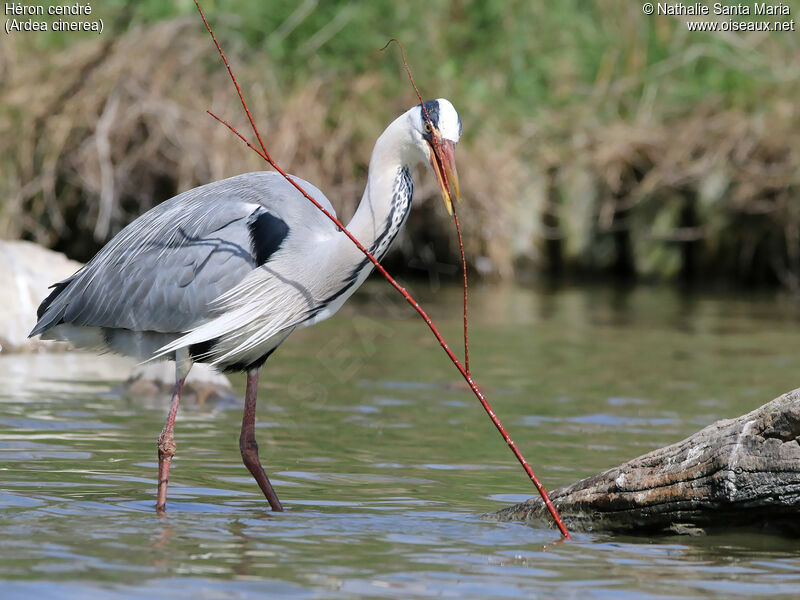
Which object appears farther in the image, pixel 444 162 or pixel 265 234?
pixel 265 234

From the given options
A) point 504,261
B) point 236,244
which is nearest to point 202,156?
point 504,261

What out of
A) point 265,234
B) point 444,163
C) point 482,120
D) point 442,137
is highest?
point 482,120

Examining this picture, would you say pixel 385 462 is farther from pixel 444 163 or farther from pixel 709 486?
pixel 709 486

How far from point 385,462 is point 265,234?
145 centimetres

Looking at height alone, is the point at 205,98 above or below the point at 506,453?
above

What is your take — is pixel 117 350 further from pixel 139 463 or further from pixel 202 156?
pixel 202 156

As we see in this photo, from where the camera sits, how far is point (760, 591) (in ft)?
13.9

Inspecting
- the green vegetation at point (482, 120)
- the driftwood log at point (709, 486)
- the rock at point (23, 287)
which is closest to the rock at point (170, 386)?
the rock at point (23, 287)

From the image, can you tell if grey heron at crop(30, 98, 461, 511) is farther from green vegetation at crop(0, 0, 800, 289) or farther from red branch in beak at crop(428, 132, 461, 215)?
green vegetation at crop(0, 0, 800, 289)

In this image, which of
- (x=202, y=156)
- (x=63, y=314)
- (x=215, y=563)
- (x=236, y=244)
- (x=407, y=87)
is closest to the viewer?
(x=215, y=563)

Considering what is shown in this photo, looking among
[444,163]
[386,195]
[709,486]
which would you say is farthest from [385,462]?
[709,486]

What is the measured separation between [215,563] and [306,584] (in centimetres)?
42

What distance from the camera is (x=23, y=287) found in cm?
970

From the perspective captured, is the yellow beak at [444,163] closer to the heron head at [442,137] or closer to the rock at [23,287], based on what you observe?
the heron head at [442,137]
